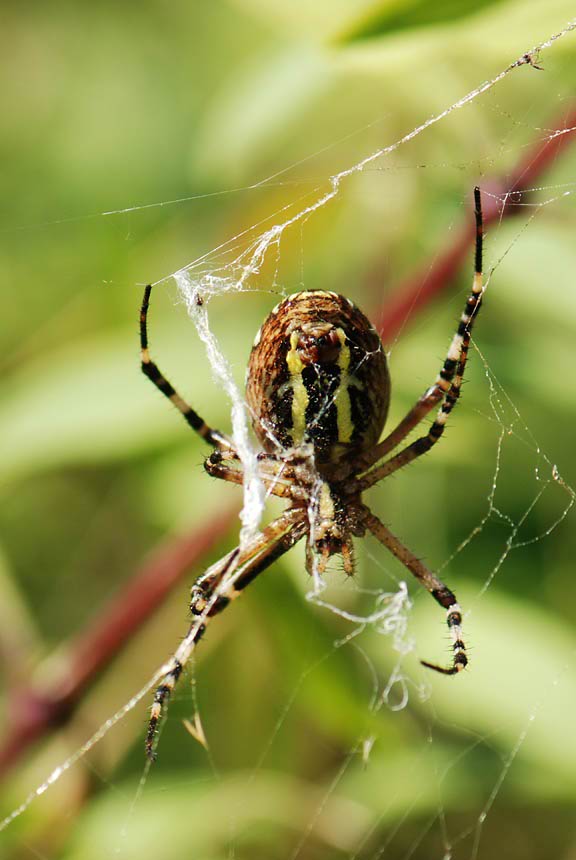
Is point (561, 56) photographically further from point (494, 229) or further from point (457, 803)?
point (457, 803)

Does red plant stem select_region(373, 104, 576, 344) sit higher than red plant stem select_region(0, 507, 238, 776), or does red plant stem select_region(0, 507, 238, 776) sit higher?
red plant stem select_region(373, 104, 576, 344)

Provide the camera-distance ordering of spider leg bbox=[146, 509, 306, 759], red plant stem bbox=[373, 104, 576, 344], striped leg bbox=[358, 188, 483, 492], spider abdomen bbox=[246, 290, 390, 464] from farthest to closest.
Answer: spider leg bbox=[146, 509, 306, 759] < red plant stem bbox=[373, 104, 576, 344] < striped leg bbox=[358, 188, 483, 492] < spider abdomen bbox=[246, 290, 390, 464]

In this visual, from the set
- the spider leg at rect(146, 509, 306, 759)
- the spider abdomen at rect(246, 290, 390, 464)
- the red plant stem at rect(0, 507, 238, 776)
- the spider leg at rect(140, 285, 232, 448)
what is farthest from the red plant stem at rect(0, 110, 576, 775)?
the spider abdomen at rect(246, 290, 390, 464)

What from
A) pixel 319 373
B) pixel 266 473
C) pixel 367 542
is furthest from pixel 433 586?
pixel 319 373

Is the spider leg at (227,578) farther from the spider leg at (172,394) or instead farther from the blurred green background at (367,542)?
the spider leg at (172,394)

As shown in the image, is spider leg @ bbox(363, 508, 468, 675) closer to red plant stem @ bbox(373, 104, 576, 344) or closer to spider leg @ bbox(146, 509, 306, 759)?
spider leg @ bbox(146, 509, 306, 759)

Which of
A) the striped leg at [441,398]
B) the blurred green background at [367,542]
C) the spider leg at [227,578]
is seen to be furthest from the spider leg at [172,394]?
the striped leg at [441,398]

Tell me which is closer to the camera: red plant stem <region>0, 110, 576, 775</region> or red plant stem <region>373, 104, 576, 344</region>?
red plant stem <region>373, 104, 576, 344</region>

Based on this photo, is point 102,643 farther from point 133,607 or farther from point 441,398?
point 441,398
